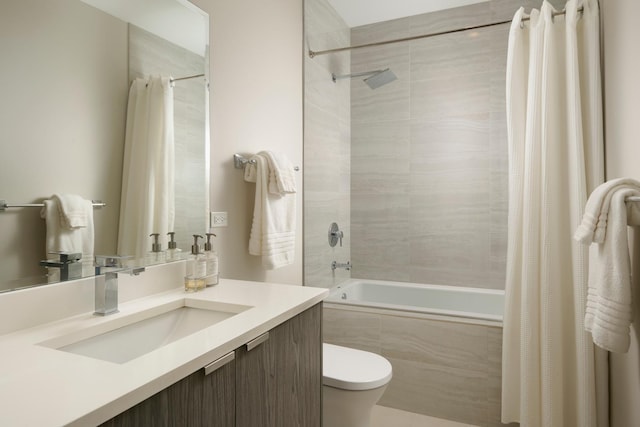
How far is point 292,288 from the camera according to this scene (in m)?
1.41

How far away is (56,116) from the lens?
3.51ft

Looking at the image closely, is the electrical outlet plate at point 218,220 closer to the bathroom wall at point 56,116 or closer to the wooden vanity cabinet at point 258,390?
the bathroom wall at point 56,116

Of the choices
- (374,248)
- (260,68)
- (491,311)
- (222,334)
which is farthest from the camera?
(374,248)

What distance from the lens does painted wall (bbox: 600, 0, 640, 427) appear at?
1374mm

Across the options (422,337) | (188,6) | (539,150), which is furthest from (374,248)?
(188,6)

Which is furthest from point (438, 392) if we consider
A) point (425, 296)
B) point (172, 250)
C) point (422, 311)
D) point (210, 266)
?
point (172, 250)

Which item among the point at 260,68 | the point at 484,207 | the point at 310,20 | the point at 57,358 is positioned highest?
the point at 310,20

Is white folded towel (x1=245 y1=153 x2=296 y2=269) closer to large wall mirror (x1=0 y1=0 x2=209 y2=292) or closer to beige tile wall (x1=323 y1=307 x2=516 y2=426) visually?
large wall mirror (x1=0 y1=0 x2=209 y2=292)

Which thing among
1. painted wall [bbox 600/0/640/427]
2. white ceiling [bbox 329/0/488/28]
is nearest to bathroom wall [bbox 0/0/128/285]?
painted wall [bbox 600/0/640/427]

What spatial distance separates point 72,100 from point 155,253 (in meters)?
0.56

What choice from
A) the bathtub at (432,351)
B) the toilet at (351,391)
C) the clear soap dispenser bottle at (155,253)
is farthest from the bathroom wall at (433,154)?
the clear soap dispenser bottle at (155,253)

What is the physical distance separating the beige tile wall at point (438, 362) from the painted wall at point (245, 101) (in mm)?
641

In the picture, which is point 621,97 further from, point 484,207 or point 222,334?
point 222,334

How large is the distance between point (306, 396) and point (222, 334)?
0.51 meters
